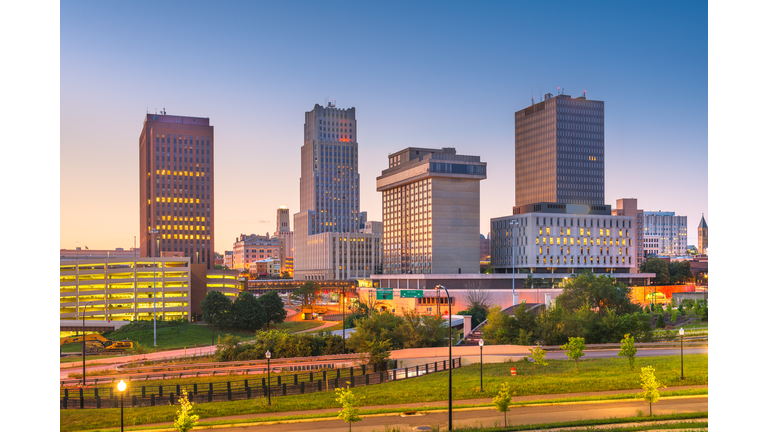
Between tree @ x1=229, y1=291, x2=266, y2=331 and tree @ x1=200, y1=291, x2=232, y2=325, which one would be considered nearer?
tree @ x1=200, y1=291, x2=232, y2=325

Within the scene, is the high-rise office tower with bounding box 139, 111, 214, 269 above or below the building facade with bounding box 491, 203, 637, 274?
above

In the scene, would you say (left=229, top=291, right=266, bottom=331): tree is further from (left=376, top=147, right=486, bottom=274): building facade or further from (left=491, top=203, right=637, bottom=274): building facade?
(left=491, top=203, right=637, bottom=274): building facade

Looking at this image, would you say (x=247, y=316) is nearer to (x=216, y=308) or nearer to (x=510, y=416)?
(x=216, y=308)

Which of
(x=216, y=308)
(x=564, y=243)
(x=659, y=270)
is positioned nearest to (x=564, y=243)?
(x=564, y=243)

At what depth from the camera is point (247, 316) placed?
9650 centimetres

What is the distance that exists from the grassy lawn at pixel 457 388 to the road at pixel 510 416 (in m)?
3.38

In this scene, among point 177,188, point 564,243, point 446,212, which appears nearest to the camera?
point 446,212

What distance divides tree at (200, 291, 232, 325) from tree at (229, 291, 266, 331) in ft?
3.66

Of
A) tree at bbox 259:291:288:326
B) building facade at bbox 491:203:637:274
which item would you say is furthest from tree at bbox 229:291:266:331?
building facade at bbox 491:203:637:274

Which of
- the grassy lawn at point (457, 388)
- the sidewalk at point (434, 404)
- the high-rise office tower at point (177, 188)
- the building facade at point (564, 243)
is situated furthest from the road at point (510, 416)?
the high-rise office tower at point (177, 188)

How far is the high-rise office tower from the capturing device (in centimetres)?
19512

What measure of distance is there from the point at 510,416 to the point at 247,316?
74830mm
